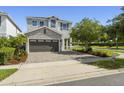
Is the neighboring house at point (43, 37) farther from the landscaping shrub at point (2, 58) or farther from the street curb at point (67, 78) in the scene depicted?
→ the street curb at point (67, 78)

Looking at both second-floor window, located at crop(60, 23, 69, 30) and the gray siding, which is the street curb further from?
second-floor window, located at crop(60, 23, 69, 30)

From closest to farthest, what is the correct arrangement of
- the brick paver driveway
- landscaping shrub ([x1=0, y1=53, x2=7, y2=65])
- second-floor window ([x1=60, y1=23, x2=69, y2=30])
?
landscaping shrub ([x1=0, y1=53, x2=7, y2=65])
the brick paver driveway
second-floor window ([x1=60, y1=23, x2=69, y2=30])

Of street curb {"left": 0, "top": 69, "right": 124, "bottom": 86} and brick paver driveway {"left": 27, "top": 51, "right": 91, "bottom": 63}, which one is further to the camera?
brick paver driveway {"left": 27, "top": 51, "right": 91, "bottom": 63}

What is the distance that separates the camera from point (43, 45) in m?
30.4

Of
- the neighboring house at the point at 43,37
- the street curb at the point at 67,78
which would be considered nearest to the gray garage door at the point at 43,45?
the neighboring house at the point at 43,37

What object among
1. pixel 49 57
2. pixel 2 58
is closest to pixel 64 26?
pixel 49 57

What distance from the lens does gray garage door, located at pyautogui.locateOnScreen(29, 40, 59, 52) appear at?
97.1ft

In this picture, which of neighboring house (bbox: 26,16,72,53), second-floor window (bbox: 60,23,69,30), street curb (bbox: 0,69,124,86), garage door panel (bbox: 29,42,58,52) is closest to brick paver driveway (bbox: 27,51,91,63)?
garage door panel (bbox: 29,42,58,52)

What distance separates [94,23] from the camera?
89.8 ft

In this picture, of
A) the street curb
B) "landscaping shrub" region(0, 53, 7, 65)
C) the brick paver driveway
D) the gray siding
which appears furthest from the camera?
the gray siding

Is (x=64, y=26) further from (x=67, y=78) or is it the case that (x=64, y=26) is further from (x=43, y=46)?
(x=67, y=78)

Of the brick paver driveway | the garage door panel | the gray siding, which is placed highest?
the gray siding
